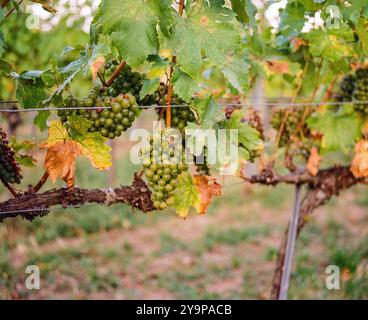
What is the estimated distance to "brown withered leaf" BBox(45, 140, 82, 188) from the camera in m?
2.11

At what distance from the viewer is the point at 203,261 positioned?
5223mm

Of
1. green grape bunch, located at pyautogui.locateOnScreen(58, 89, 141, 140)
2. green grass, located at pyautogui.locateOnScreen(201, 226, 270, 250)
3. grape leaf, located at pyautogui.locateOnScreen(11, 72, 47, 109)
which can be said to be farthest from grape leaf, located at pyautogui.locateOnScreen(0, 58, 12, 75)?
green grass, located at pyautogui.locateOnScreen(201, 226, 270, 250)

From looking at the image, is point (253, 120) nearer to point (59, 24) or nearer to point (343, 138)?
point (343, 138)

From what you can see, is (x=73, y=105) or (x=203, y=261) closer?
(x=73, y=105)

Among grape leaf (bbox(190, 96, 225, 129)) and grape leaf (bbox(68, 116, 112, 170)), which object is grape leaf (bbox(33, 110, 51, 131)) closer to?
grape leaf (bbox(68, 116, 112, 170))

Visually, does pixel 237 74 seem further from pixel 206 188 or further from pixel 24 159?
pixel 24 159

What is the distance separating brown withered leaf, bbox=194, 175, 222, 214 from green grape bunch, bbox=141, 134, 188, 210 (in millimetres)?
300

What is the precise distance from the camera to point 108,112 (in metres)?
2.10

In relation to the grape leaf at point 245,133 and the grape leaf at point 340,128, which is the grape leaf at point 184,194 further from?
the grape leaf at point 340,128

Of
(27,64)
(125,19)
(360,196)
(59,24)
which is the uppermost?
(59,24)

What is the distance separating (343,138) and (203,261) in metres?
2.54

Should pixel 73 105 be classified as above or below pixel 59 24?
below

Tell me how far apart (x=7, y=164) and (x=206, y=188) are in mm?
1016
